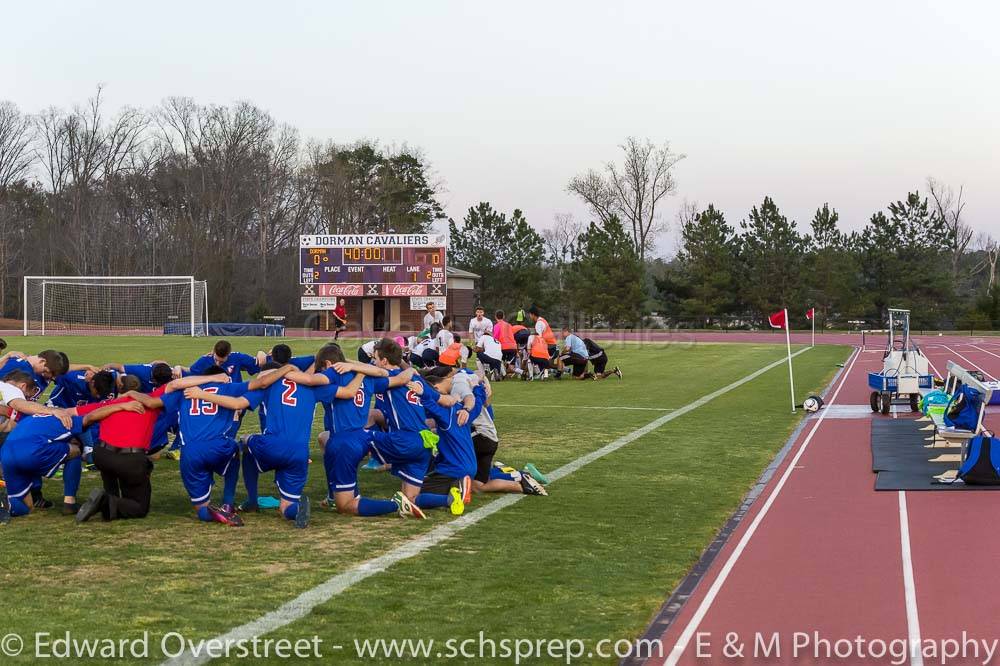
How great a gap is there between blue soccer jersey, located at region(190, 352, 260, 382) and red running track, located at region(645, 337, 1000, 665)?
521 cm

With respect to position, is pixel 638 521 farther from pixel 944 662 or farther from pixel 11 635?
pixel 11 635

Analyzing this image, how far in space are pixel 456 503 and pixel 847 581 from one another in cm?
339

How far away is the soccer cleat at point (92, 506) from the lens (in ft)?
28.0

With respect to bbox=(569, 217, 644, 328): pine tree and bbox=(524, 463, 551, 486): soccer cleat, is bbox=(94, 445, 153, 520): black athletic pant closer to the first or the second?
bbox=(524, 463, 551, 486): soccer cleat

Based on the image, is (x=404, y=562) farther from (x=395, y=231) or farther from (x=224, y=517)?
(x=395, y=231)

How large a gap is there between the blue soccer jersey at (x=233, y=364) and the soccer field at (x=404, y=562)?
1177mm

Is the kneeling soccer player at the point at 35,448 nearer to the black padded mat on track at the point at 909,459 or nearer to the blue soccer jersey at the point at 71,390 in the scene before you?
the blue soccer jersey at the point at 71,390

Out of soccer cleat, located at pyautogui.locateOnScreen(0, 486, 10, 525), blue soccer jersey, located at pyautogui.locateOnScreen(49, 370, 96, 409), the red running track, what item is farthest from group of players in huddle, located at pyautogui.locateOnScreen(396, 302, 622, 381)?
soccer cleat, located at pyautogui.locateOnScreen(0, 486, 10, 525)

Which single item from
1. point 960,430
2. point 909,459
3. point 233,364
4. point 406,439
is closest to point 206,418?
point 406,439

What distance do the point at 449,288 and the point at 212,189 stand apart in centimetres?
2172

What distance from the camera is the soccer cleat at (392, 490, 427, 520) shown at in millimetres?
8820

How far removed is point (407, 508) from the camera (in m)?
8.88

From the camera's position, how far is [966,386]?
41.7ft

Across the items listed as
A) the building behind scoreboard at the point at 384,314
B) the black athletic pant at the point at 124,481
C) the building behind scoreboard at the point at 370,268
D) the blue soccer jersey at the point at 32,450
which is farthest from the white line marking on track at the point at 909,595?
the building behind scoreboard at the point at 384,314
